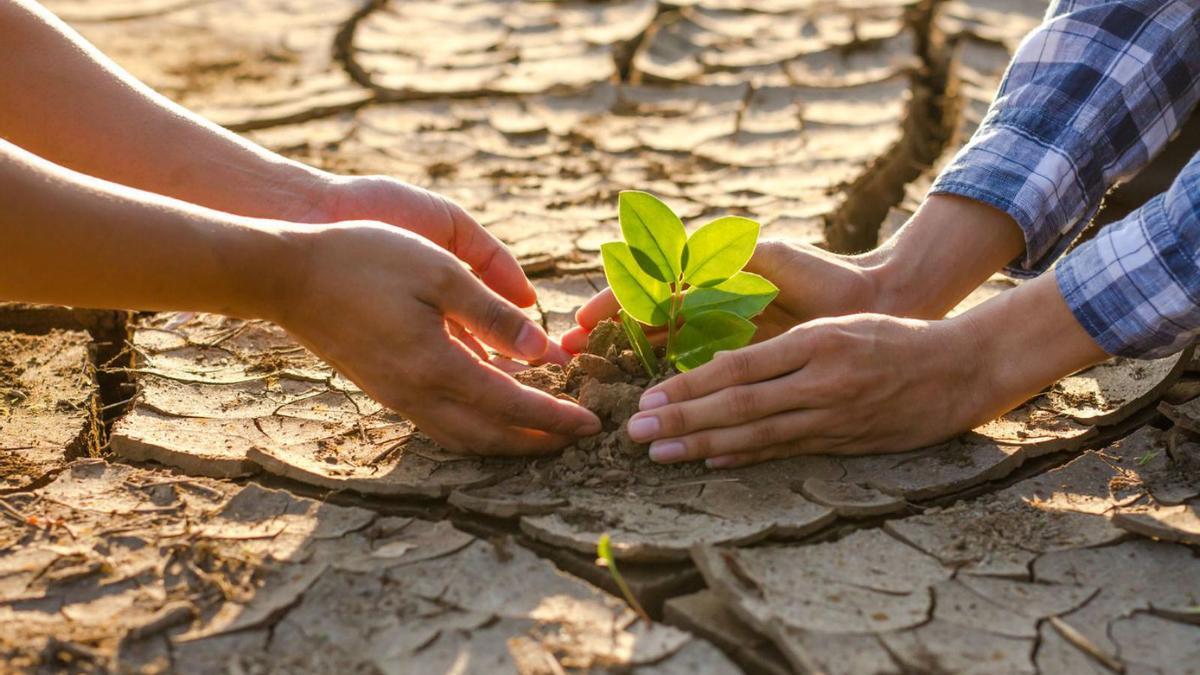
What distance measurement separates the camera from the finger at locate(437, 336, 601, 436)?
1574 mm

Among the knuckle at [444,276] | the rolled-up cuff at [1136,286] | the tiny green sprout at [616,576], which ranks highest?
the rolled-up cuff at [1136,286]

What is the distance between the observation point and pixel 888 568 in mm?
1496

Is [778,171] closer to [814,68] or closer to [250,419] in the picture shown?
[814,68]

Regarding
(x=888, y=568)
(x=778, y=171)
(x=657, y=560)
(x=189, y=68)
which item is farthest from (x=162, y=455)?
(x=189, y=68)

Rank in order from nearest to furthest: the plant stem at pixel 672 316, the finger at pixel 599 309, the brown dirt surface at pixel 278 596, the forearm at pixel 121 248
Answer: the brown dirt surface at pixel 278 596
the forearm at pixel 121 248
the plant stem at pixel 672 316
the finger at pixel 599 309

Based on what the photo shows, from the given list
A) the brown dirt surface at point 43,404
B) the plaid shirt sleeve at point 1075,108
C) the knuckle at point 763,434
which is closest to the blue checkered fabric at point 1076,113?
the plaid shirt sleeve at point 1075,108

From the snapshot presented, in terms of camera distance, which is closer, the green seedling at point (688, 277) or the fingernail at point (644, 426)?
the fingernail at point (644, 426)

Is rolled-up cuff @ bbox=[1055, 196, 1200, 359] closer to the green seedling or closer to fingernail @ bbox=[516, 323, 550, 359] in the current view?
the green seedling

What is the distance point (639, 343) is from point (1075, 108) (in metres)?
0.90

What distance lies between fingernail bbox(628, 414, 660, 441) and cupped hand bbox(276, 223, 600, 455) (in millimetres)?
74

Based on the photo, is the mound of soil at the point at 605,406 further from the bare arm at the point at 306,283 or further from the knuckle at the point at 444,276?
the knuckle at the point at 444,276

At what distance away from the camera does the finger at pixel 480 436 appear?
163cm

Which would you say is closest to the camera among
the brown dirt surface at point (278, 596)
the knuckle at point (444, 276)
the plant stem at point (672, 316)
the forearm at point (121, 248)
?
the brown dirt surface at point (278, 596)

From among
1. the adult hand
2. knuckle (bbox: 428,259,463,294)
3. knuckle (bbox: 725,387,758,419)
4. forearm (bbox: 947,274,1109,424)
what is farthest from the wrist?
forearm (bbox: 947,274,1109,424)
